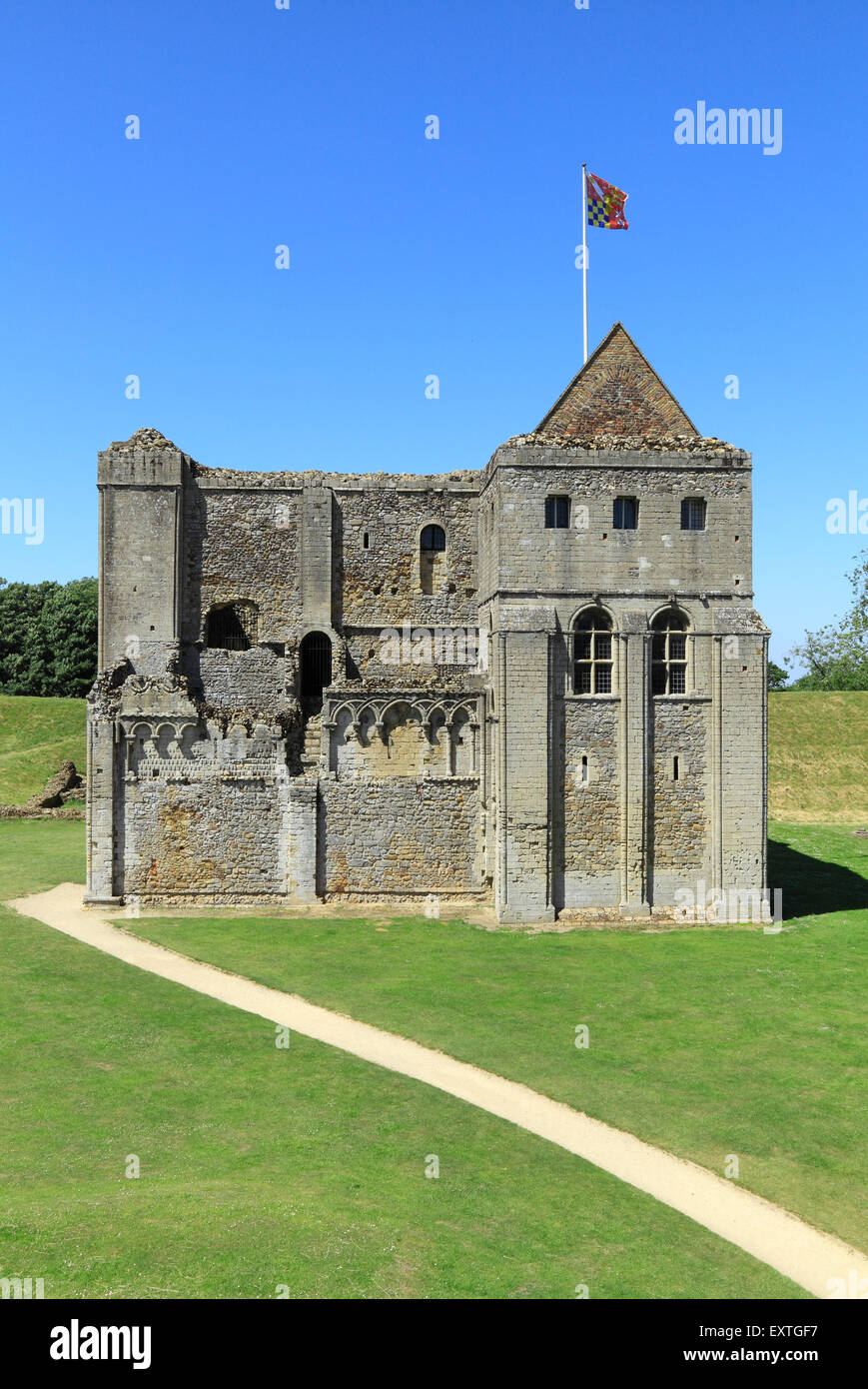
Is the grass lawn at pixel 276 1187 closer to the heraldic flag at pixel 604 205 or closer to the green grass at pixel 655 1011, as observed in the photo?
the green grass at pixel 655 1011

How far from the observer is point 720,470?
30016 millimetres

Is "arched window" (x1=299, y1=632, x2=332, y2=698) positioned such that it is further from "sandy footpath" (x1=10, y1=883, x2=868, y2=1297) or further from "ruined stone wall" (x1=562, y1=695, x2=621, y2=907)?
"sandy footpath" (x1=10, y1=883, x2=868, y2=1297)

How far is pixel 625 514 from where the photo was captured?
98.5ft

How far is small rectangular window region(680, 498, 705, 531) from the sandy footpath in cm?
1879

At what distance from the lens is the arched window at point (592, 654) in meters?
29.8

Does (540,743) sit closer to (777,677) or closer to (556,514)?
(556,514)

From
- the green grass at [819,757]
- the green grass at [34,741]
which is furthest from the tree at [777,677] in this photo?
the green grass at [34,741]

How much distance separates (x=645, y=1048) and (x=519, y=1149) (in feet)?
16.6

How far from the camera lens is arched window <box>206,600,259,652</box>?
115 ft

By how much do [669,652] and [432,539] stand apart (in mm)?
9837

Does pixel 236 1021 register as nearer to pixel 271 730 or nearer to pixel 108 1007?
pixel 108 1007

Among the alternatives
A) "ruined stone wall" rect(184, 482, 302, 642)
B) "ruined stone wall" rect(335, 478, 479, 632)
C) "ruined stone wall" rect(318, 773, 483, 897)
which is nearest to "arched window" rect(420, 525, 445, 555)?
"ruined stone wall" rect(335, 478, 479, 632)

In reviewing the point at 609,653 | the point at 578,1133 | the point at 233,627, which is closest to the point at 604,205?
the point at 609,653

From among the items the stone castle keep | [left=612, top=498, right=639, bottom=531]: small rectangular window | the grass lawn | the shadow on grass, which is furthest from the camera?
the shadow on grass
